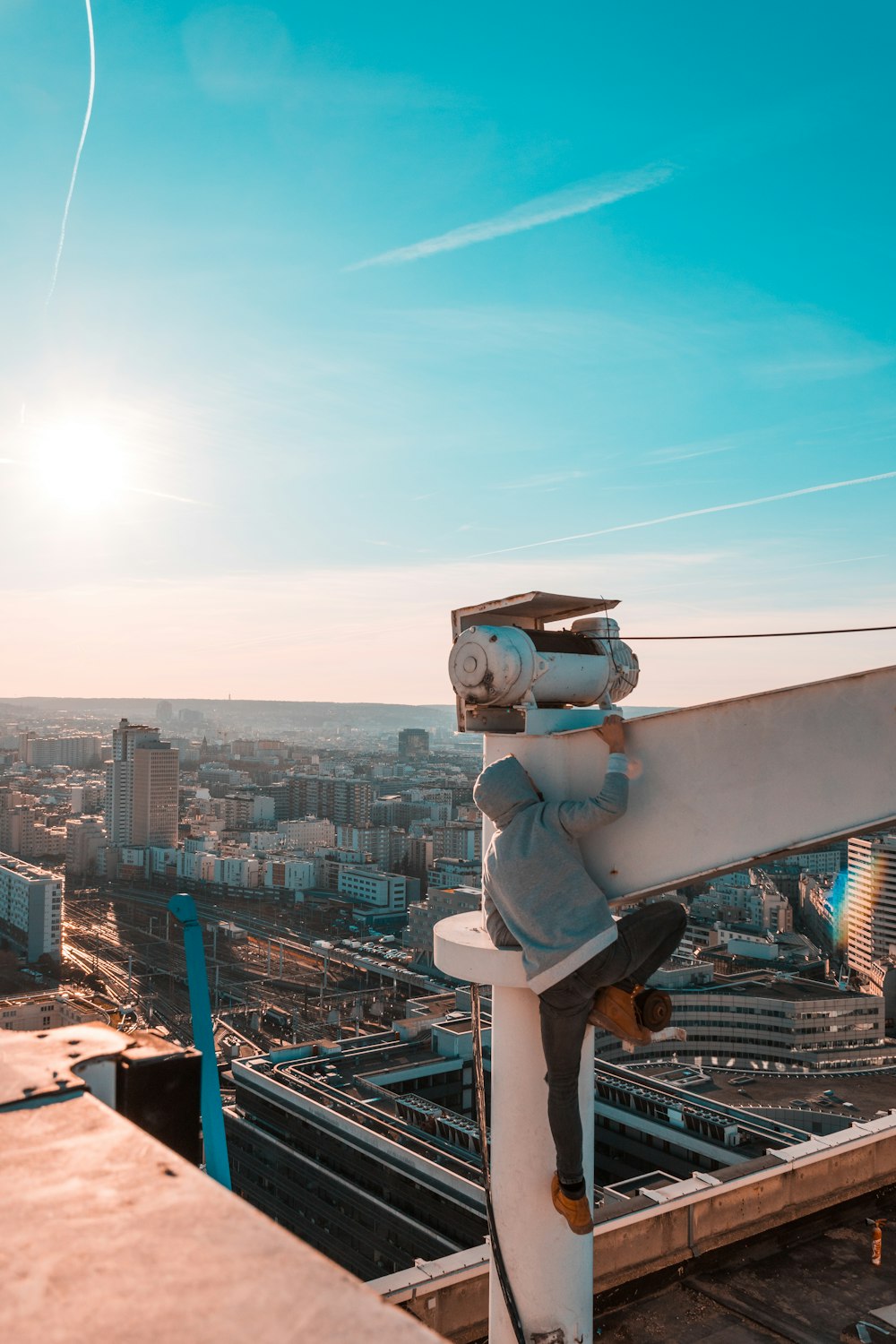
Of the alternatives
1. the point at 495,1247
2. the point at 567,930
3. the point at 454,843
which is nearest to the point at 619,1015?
the point at 567,930

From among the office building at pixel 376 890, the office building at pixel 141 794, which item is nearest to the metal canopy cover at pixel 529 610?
the office building at pixel 376 890

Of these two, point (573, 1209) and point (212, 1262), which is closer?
point (212, 1262)

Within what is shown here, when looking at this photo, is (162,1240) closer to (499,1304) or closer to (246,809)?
(499,1304)

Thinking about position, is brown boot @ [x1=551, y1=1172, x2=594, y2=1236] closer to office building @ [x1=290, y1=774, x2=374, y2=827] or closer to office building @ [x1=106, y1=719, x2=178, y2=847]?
office building @ [x1=106, y1=719, x2=178, y2=847]

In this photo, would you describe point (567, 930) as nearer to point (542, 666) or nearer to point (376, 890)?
point (542, 666)

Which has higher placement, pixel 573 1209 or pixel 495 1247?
pixel 573 1209

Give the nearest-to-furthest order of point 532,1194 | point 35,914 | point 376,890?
point 532,1194 → point 35,914 → point 376,890

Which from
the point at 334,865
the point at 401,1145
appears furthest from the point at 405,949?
the point at 401,1145

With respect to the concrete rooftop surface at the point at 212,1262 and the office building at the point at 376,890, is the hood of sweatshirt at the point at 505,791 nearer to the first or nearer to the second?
the concrete rooftop surface at the point at 212,1262
